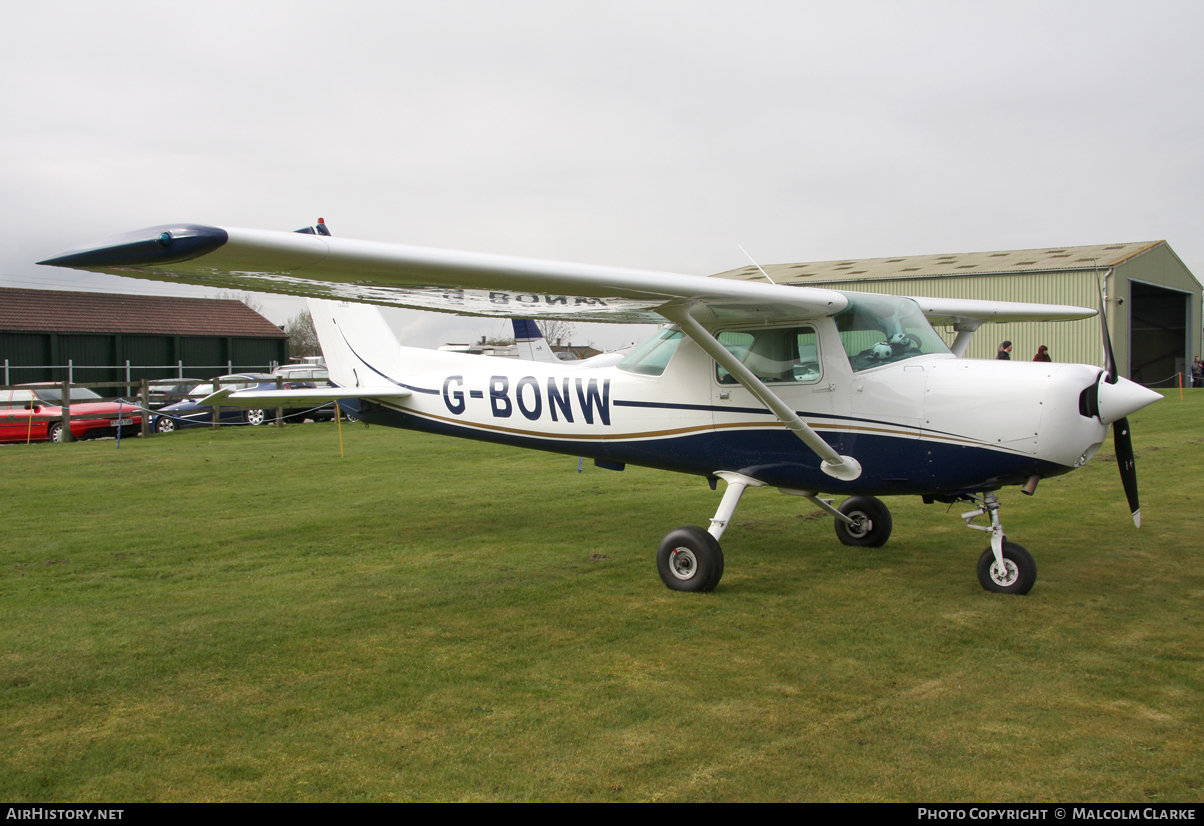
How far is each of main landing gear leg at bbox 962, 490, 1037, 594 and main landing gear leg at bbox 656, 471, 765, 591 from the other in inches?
70.4

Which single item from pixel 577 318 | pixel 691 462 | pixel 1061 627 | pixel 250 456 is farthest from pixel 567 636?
pixel 250 456

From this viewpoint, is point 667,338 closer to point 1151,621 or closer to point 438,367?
point 438,367

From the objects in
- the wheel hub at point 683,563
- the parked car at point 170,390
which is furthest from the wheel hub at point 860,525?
the parked car at point 170,390

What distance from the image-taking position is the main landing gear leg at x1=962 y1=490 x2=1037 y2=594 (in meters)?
5.81

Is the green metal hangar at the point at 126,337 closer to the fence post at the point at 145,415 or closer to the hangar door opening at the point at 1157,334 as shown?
the fence post at the point at 145,415

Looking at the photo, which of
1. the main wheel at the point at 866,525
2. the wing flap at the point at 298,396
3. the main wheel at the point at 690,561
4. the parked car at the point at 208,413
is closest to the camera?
the main wheel at the point at 690,561

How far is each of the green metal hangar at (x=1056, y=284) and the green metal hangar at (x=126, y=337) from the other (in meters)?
25.2

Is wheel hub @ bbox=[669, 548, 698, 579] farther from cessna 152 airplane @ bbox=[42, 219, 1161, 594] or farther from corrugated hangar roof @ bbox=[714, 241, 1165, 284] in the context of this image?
corrugated hangar roof @ bbox=[714, 241, 1165, 284]

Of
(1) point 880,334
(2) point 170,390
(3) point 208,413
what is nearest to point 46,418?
(3) point 208,413

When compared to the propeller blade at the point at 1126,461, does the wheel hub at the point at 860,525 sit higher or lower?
lower

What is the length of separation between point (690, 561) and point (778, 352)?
173 centimetres

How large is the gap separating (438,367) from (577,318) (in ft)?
7.75

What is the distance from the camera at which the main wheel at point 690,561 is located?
5.99 m

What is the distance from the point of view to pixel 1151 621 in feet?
17.2
